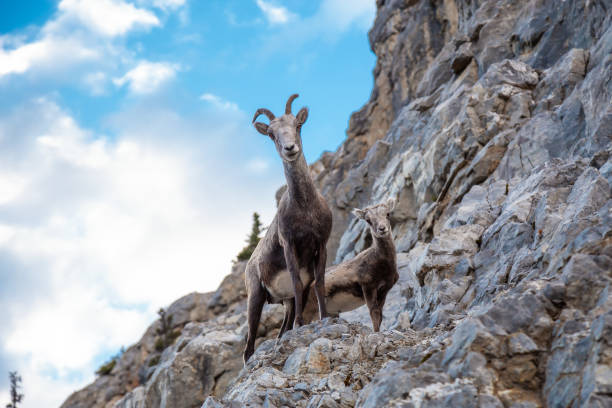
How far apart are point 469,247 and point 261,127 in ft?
21.0

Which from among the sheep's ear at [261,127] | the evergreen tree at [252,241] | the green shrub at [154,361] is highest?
the evergreen tree at [252,241]

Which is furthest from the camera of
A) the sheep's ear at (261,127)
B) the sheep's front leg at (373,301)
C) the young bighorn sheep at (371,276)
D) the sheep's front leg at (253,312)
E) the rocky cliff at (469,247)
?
the young bighorn sheep at (371,276)

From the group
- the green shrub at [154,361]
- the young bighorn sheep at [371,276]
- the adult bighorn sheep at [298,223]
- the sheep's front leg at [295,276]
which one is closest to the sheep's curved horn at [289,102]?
the adult bighorn sheep at [298,223]

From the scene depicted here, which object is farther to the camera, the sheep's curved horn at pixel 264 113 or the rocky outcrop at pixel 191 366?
the rocky outcrop at pixel 191 366

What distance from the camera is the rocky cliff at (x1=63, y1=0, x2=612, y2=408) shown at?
5.29 metres

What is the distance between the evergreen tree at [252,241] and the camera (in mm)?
49438

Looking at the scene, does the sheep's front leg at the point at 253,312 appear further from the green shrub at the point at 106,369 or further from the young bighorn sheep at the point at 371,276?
the green shrub at the point at 106,369

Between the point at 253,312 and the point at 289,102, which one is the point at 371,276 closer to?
the point at 253,312

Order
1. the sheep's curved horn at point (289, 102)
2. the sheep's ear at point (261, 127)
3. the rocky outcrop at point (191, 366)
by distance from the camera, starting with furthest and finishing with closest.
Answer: the rocky outcrop at point (191, 366) → the sheep's curved horn at point (289, 102) → the sheep's ear at point (261, 127)

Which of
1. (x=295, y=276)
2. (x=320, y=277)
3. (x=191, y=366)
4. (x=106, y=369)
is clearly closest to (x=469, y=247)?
(x=320, y=277)

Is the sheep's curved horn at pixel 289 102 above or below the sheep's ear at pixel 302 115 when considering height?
above

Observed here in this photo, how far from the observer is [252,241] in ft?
170

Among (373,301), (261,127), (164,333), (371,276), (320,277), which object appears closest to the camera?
(320,277)

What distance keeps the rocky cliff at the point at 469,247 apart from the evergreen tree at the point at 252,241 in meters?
7.75
